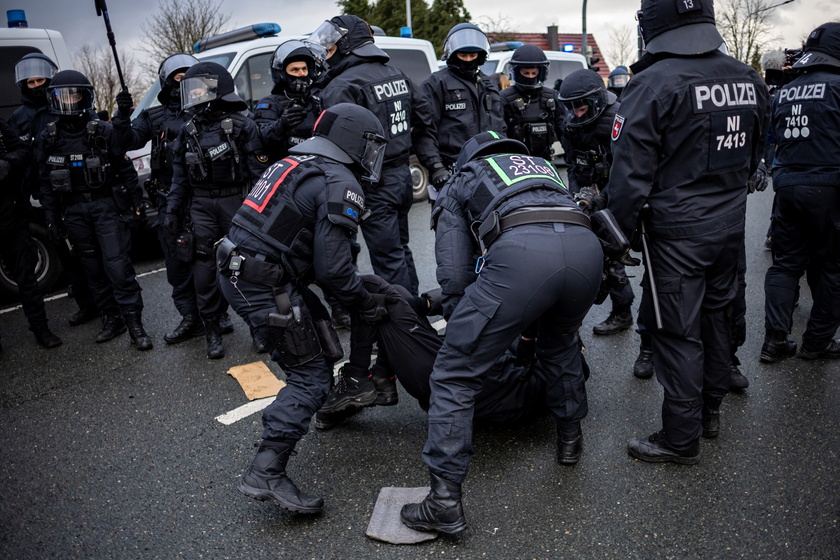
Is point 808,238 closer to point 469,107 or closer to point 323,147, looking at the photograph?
point 469,107

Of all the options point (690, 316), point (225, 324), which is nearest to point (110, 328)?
point (225, 324)

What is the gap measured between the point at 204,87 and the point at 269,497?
10.2ft

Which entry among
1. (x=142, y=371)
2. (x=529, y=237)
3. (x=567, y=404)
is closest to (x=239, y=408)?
(x=142, y=371)

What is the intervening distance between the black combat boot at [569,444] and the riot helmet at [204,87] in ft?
10.9

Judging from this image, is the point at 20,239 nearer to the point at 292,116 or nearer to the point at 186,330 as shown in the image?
the point at 186,330

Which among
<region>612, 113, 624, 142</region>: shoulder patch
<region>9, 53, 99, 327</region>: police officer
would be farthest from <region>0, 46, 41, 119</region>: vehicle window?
<region>612, 113, 624, 142</region>: shoulder patch

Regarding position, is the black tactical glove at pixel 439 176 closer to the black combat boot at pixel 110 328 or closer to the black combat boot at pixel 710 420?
the black combat boot at pixel 710 420

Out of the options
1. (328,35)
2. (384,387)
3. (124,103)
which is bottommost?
(384,387)

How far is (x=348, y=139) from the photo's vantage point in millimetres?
3225

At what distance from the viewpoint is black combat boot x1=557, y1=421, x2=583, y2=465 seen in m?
3.28

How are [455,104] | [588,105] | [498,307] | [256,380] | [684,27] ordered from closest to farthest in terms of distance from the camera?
[498,307], [684,27], [256,380], [588,105], [455,104]

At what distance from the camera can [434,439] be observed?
2.78 meters

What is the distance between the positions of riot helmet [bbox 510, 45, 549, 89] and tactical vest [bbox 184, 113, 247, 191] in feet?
8.57

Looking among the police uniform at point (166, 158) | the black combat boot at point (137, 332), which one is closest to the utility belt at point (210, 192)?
the police uniform at point (166, 158)
